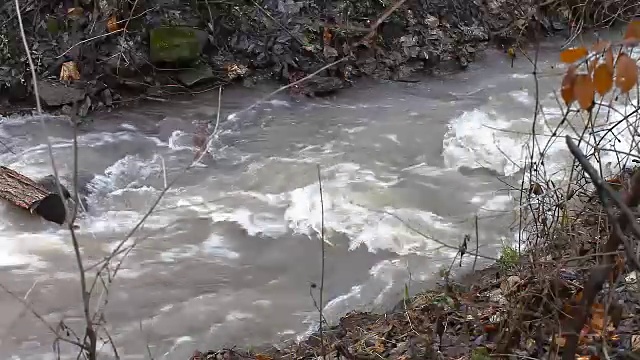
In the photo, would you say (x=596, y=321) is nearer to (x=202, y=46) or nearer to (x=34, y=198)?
(x=34, y=198)

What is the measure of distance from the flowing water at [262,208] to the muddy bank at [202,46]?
320 mm

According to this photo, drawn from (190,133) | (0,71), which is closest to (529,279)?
(190,133)

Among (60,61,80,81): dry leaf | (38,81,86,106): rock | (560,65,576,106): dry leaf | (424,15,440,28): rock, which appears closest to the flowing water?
(38,81,86,106): rock

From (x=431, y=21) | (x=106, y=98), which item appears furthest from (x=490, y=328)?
(x=431, y=21)

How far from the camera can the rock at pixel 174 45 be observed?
7.11 meters

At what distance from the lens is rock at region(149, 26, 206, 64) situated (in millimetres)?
7105

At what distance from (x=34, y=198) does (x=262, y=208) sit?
1871 millimetres

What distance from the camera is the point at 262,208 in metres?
5.43

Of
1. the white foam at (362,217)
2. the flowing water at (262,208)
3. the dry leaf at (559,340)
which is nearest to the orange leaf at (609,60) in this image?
the dry leaf at (559,340)

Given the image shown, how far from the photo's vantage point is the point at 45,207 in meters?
4.93

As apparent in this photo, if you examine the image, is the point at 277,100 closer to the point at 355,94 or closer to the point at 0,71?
the point at 355,94

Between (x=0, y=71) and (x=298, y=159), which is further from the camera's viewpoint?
(x=0, y=71)

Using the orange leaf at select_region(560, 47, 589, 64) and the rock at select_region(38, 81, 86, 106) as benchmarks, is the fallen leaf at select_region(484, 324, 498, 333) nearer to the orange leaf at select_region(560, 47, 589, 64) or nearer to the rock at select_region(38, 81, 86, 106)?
the orange leaf at select_region(560, 47, 589, 64)

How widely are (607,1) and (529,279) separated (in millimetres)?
1561
